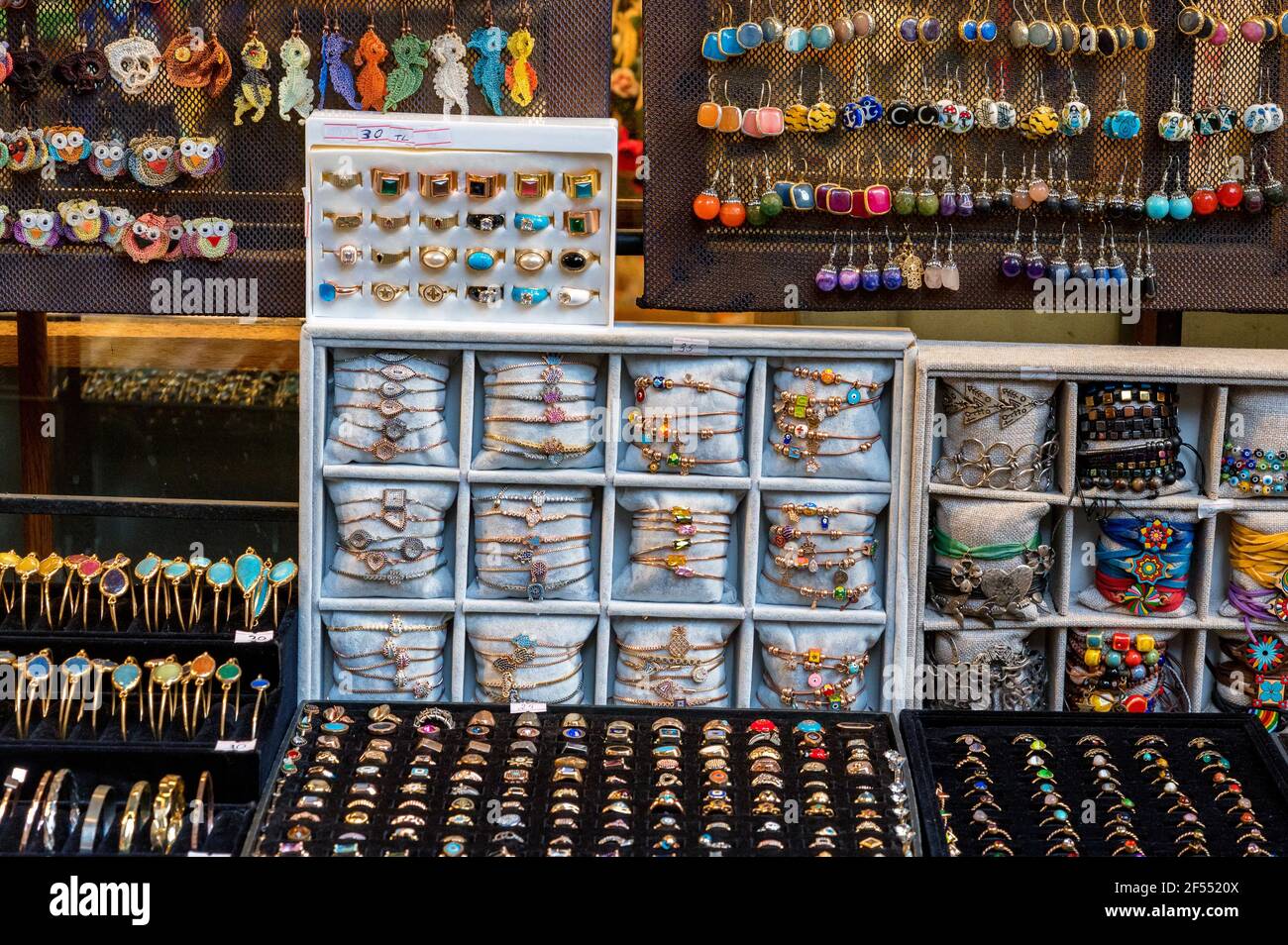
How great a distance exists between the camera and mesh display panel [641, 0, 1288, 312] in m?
3.77

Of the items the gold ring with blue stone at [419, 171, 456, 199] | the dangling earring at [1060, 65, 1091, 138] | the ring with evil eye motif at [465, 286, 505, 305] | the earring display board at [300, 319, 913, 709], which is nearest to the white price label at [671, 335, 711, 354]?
the earring display board at [300, 319, 913, 709]

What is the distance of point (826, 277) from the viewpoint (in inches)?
150

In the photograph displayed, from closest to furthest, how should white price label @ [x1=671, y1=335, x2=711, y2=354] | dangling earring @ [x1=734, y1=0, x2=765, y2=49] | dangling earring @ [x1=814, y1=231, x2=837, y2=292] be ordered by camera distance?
white price label @ [x1=671, y1=335, x2=711, y2=354] → dangling earring @ [x1=734, y1=0, x2=765, y2=49] → dangling earring @ [x1=814, y1=231, x2=837, y2=292]

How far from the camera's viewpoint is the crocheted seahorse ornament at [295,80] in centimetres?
374

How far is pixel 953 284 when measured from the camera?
3.82m

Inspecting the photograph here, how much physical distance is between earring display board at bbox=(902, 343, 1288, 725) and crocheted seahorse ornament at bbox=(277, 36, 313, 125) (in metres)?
1.73

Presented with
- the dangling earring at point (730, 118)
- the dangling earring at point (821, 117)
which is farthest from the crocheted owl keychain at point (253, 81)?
the dangling earring at point (821, 117)

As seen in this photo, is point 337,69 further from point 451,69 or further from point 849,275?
point 849,275

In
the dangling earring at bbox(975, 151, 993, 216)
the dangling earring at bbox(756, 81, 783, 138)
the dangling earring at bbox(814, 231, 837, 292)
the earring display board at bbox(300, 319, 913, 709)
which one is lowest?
the earring display board at bbox(300, 319, 913, 709)

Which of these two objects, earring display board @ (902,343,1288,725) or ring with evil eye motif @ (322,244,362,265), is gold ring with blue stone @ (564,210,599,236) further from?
earring display board @ (902,343,1288,725)

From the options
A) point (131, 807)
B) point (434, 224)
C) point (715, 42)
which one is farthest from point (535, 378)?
point (131, 807)

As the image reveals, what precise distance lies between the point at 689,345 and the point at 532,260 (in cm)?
43

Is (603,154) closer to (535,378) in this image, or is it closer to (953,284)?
(535,378)

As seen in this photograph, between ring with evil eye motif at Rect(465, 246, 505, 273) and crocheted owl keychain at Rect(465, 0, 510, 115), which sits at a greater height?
crocheted owl keychain at Rect(465, 0, 510, 115)
